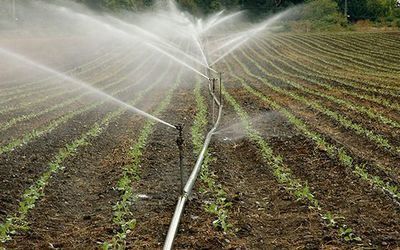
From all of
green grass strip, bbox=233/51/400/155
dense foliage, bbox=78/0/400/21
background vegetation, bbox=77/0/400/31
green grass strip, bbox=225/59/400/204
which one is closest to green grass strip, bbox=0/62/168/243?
green grass strip, bbox=225/59/400/204

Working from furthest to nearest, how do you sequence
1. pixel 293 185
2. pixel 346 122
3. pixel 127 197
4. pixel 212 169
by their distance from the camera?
1. pixel 346 122
2. pixel 212 169
3. pixel 293 185
4. pixel 127 197

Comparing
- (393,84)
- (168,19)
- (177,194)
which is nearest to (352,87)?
(393,84)

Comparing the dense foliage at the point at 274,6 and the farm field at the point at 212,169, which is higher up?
the dense foliage at the point at 274,6

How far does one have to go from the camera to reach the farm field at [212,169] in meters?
7.48

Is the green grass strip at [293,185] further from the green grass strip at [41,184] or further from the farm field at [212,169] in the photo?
the green grass strip at [41,184]

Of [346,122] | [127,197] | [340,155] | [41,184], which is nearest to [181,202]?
[127,197]

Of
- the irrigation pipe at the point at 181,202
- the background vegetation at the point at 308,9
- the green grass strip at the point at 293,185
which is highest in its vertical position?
the background vegetation at the point at 308,9

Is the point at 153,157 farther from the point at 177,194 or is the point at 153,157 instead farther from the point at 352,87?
the point at 352,87

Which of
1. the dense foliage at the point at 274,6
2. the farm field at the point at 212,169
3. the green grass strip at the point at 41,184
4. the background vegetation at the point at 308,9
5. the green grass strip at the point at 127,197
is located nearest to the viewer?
the green grass strip at the point at 127,197

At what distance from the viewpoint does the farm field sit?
748 centimetres

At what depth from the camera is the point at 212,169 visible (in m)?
10.7

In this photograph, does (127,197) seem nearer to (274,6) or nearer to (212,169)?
(212,169)

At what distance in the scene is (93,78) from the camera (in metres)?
32.3

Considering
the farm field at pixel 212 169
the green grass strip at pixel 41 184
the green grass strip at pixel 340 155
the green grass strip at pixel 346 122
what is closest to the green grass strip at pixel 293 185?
the farm field at pixel 212 169
